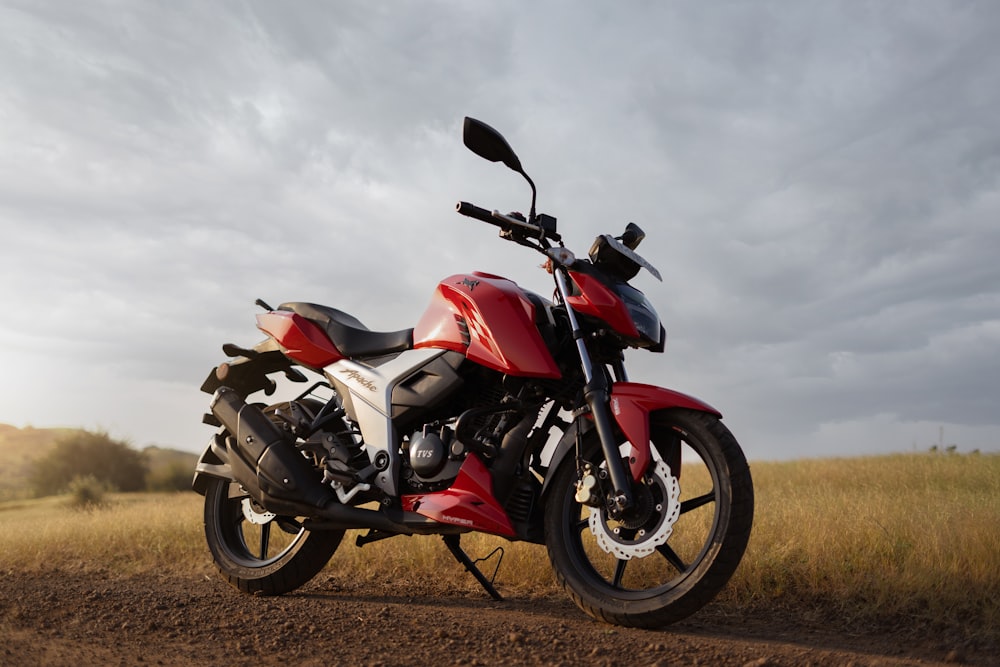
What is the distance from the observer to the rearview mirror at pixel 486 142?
413cm

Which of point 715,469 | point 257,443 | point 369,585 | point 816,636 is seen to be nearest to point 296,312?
point 257,443

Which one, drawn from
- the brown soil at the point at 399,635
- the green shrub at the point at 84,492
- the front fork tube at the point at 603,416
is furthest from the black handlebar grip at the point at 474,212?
the green shrub at the point at 84,492

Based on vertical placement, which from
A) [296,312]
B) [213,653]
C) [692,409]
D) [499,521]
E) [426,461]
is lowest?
[213,653]

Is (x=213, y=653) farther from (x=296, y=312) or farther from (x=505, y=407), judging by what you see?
(x=296, y=312)

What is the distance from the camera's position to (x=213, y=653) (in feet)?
12.7

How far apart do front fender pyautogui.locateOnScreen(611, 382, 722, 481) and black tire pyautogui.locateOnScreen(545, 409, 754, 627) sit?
0.20 ft

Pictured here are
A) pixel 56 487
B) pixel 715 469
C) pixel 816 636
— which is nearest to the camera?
pixel 715 469

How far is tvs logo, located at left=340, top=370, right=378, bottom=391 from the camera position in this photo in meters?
4.80

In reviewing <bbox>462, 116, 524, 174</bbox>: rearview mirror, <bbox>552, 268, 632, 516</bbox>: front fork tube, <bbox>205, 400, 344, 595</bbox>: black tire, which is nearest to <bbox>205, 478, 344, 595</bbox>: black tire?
<bbox>205, 400, 344, 595</bbox>: black tire

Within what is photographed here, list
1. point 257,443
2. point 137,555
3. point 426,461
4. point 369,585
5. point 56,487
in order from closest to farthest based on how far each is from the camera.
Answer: point 426,461 → point 257,443 → point 369,585 → point 137,555 → point 56,487

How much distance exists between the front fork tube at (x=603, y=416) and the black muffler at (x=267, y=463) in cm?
180

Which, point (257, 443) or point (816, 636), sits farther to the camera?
point (257, 443)

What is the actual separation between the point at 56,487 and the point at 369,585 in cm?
2059

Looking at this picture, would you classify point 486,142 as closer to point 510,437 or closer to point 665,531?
point 510,437
